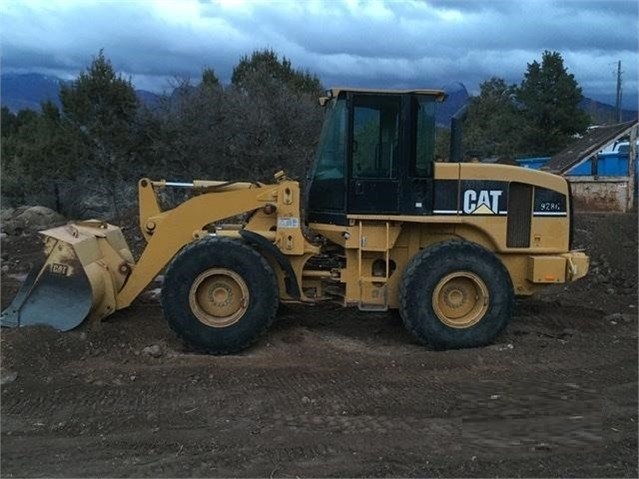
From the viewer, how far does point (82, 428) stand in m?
5.19

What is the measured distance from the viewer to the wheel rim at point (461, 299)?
7137 mm

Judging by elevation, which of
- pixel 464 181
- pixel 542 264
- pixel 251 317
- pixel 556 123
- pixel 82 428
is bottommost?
pixel 82 428

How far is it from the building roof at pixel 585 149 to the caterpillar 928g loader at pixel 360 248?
34.8ft

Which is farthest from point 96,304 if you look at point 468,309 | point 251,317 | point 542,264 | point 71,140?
point 71,140

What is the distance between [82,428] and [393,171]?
3.81 m

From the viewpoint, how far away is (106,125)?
1711 centimetres

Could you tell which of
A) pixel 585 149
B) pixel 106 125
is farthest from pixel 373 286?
pixel 585 149

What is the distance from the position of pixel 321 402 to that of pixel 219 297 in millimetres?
1910

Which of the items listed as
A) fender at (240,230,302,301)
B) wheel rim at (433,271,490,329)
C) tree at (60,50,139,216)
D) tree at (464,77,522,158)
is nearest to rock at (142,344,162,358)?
fender at (240,230,302,301)

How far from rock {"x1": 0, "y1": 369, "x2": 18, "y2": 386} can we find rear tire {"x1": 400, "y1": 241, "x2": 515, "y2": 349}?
143 inches

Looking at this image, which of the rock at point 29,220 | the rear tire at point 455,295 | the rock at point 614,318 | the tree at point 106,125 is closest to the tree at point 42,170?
the tree at point 106,125

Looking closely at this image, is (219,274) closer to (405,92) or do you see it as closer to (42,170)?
(405,92)

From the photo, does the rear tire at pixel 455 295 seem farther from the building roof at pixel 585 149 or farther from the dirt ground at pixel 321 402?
the building roof at pixel 585 149

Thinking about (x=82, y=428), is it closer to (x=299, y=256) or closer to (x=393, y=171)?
(x=299, y=256)
